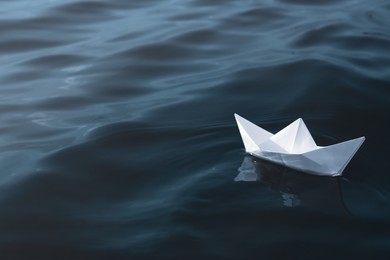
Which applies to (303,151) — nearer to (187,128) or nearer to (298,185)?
(298,185)

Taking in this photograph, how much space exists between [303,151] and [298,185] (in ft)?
0.36

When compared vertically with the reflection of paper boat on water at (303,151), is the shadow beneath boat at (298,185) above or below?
below

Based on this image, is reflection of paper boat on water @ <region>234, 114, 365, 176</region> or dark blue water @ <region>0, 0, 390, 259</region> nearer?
dark blue water @ <region>0, 0, 390, 259</region>

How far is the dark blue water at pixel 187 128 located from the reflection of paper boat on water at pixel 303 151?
1.5 inches

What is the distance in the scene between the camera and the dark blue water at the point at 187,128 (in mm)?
1872

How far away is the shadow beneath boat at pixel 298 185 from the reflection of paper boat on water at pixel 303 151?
0.02 m

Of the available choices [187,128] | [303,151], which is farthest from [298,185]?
[187,128]

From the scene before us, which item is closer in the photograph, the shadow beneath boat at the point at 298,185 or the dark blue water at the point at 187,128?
the dark blue water at the point at 187,128

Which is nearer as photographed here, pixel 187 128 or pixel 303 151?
pixel 303 151

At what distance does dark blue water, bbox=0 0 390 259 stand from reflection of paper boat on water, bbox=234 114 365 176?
38mm

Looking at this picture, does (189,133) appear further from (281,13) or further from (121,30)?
(281,13)

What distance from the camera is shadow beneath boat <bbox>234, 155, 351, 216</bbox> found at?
2.00 meters

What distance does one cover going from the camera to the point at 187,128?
2.56 metres

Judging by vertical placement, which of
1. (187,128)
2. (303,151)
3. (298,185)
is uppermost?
(187,128)
